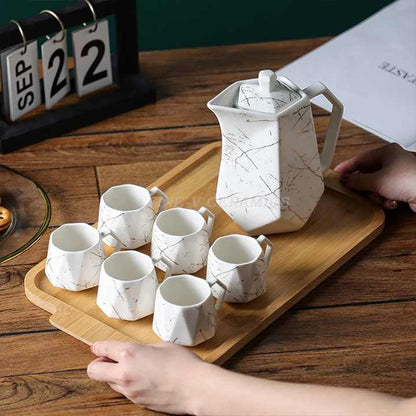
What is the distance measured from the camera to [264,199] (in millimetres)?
1220

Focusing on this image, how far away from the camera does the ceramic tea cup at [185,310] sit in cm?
104

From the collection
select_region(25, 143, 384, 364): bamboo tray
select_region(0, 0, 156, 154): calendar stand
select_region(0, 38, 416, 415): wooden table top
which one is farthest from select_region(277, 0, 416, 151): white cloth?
select_region(0, 0, 156, 154): calendar stand

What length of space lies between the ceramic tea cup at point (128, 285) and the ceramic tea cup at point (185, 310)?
3cm

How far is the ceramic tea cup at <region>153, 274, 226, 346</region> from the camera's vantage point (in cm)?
104

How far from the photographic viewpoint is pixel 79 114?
1509 mm

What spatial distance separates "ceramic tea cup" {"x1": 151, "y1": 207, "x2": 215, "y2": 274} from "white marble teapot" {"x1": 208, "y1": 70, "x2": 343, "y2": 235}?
0.06 m

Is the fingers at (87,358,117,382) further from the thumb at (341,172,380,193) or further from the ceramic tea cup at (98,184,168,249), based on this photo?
the thumb at (341,172,380,193)

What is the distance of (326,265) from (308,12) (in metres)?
1.13

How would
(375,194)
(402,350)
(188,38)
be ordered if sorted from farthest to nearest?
(188,38)
(375,194)
(402,350)

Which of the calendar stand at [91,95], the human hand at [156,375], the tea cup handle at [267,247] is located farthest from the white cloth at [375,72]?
the human hand at [156,375]

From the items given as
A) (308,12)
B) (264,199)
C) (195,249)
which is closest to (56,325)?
(195,249)

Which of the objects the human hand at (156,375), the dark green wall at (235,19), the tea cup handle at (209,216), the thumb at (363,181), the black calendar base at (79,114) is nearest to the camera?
the human hand at (156,375)

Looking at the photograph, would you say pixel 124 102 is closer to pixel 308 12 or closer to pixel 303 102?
pixel 303 102

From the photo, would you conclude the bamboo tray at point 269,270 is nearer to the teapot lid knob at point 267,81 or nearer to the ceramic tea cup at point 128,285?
the ceramic tea cup at point 128,285
